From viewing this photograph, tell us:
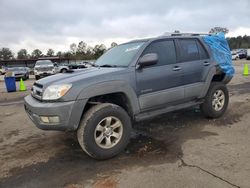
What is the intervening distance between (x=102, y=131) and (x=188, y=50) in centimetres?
260

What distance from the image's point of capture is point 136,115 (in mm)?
4832

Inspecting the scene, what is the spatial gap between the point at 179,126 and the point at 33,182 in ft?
10.8

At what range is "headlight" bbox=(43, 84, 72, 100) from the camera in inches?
162

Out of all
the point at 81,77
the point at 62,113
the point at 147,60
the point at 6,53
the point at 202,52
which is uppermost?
the point at 6,53

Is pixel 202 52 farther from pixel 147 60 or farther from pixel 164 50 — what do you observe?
pixel 147 60

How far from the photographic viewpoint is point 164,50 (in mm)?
5344

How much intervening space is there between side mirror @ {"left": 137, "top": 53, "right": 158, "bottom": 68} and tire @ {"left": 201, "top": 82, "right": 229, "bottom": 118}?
189cm

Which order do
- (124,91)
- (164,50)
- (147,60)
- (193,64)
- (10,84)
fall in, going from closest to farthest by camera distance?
(124,91), (147,60), (164,50), (193,64), (10,84)

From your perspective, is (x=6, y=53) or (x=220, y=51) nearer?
(x=220, y=51)

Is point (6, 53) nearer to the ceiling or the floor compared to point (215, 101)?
nearer to the ceiling

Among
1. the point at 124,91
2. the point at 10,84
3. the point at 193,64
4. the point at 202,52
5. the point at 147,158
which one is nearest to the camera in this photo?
the point at 147,158

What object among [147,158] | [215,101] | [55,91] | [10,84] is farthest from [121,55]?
[10,84]

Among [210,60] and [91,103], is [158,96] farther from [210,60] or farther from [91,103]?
[210,60]

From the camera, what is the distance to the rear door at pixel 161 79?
483cm
